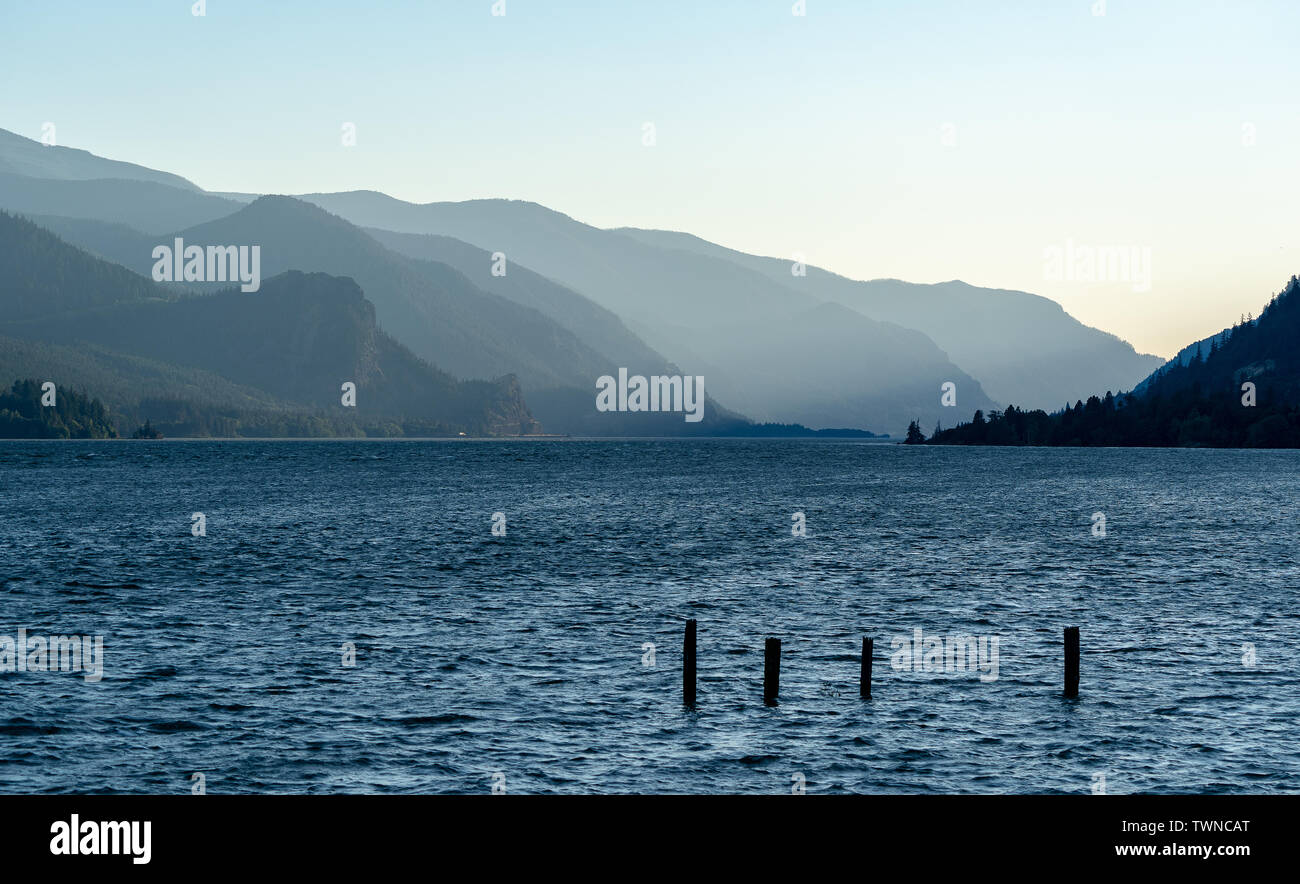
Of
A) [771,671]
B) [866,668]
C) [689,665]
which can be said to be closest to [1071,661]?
[866,668]

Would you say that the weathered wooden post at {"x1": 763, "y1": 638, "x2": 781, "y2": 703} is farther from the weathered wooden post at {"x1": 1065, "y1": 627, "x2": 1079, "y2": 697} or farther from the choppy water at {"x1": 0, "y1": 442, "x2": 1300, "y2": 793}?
the weathered wooden post at {"x1": 1065, "y1": 627, "x2": 1079, "y2": 697}

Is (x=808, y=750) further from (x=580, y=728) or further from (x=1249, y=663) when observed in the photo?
(x=1249, y=663)

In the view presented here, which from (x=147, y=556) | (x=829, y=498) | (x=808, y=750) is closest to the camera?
(x=808, y=750)

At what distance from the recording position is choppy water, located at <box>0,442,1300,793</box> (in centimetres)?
3145

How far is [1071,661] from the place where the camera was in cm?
3978

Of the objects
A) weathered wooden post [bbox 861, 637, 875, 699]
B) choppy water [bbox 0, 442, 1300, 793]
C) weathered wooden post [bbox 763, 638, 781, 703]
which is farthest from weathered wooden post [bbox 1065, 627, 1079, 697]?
weathered wooden post [bbox 763, 638, 781, 703]

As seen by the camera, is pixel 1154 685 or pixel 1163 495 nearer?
pixel 1154 685

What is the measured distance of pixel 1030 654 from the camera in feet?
155

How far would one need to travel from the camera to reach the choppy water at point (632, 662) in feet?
103

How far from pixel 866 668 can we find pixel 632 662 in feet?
31.4

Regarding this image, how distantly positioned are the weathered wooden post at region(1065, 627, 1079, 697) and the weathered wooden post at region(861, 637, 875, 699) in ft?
21.9
